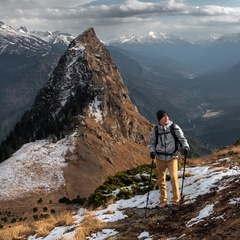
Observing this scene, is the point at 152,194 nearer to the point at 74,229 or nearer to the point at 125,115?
the point at 74,229

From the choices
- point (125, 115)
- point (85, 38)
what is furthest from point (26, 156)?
point (85, 38)

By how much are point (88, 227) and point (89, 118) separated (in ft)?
378

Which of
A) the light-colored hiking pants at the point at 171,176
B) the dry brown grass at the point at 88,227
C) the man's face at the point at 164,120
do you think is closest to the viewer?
the dry brown grass at the point at 88,227

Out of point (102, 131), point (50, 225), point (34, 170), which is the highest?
point (50, 225)

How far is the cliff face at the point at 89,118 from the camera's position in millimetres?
103125

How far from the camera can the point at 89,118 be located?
130 meters

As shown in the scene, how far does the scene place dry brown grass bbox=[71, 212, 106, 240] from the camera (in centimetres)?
1401

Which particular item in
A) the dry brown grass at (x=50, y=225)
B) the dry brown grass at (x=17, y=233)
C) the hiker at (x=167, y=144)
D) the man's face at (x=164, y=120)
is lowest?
the dry brown grass at (x=17, y=233)

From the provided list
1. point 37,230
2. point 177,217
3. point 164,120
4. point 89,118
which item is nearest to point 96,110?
point 89,118

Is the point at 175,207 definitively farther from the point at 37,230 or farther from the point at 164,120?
the point at 37,230

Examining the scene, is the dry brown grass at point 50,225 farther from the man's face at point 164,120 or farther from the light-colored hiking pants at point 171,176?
the man's face at point 164,120

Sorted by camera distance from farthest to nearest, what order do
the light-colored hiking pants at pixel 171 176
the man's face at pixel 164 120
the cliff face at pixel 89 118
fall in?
the cliff face at pixel 89 118 < the light-colored hiking pants at pixel 171 176 < the man's face at pixel 164 120

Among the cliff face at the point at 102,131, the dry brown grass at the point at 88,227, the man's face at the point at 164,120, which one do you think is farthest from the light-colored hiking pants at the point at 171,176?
the cliff face at the point at 102,131

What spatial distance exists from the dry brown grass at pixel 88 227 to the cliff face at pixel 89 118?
69.3m
